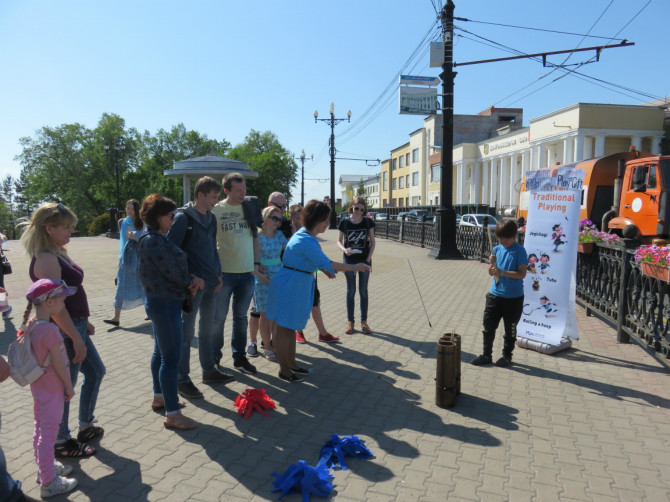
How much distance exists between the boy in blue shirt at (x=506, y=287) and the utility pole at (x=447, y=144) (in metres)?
10.2

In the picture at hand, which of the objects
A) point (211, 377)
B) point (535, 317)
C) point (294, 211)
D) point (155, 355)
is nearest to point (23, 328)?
point (155, 355)

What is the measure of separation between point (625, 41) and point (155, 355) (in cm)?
1404

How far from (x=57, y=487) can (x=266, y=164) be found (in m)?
56.6

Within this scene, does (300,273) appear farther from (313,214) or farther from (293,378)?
(293,378)

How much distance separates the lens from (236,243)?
4559mm

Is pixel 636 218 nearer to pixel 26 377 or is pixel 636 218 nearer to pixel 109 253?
pixel 26 377

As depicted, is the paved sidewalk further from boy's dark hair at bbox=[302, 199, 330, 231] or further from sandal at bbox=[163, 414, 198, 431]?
boy's dark hair at bbox=[302, 199, 330, 231]

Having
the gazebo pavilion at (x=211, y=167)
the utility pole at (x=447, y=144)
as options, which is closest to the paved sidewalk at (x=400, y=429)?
the utility pole at (x=447, y=144)

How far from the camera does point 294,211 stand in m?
5.92

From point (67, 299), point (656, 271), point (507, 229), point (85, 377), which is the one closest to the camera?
point (67, 299)

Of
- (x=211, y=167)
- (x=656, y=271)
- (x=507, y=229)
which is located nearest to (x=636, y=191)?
(x=656, y=271)

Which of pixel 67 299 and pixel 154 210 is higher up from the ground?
pixel 154 210

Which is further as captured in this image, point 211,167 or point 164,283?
point 211,167

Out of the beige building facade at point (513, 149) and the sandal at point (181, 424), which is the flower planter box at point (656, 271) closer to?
the sandal at point (181, 424)
